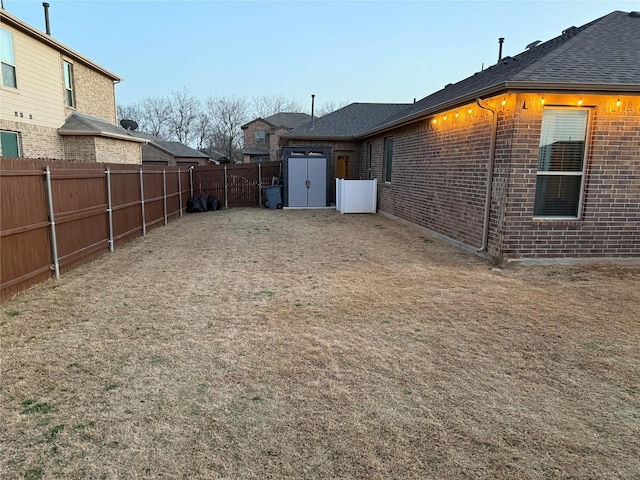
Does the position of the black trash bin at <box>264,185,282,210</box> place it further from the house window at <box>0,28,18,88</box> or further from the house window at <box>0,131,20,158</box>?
the house window at <box>0,28,18,88</box>

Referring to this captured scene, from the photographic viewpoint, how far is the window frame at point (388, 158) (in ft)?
44.0

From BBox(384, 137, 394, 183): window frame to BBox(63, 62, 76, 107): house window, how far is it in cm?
1186

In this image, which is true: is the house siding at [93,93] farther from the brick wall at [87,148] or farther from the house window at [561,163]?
the house window at [561,163]

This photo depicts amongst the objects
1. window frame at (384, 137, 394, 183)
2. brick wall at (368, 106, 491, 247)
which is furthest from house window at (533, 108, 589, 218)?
window frame at (384, 137, 394, 183)

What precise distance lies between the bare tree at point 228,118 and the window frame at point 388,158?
4177 cm

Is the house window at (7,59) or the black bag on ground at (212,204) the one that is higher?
the house window at (7,59)

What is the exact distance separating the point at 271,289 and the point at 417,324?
2.10 meters

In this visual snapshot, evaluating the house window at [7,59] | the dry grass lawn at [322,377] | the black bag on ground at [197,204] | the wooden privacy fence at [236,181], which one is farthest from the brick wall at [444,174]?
the house window at [7,59]

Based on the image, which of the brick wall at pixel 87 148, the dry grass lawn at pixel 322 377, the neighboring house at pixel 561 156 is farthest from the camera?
the brick wall at pixel 87 148

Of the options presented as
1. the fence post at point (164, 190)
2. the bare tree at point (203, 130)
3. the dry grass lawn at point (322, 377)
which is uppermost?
the bare tree at point (203, 130)

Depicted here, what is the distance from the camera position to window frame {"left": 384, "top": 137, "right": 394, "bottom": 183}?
1341 centimetres

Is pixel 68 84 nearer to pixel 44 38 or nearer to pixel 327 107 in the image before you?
pixel 44 38

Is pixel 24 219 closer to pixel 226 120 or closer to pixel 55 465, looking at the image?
pixel 55 465

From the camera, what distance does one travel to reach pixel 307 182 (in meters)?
16.4
